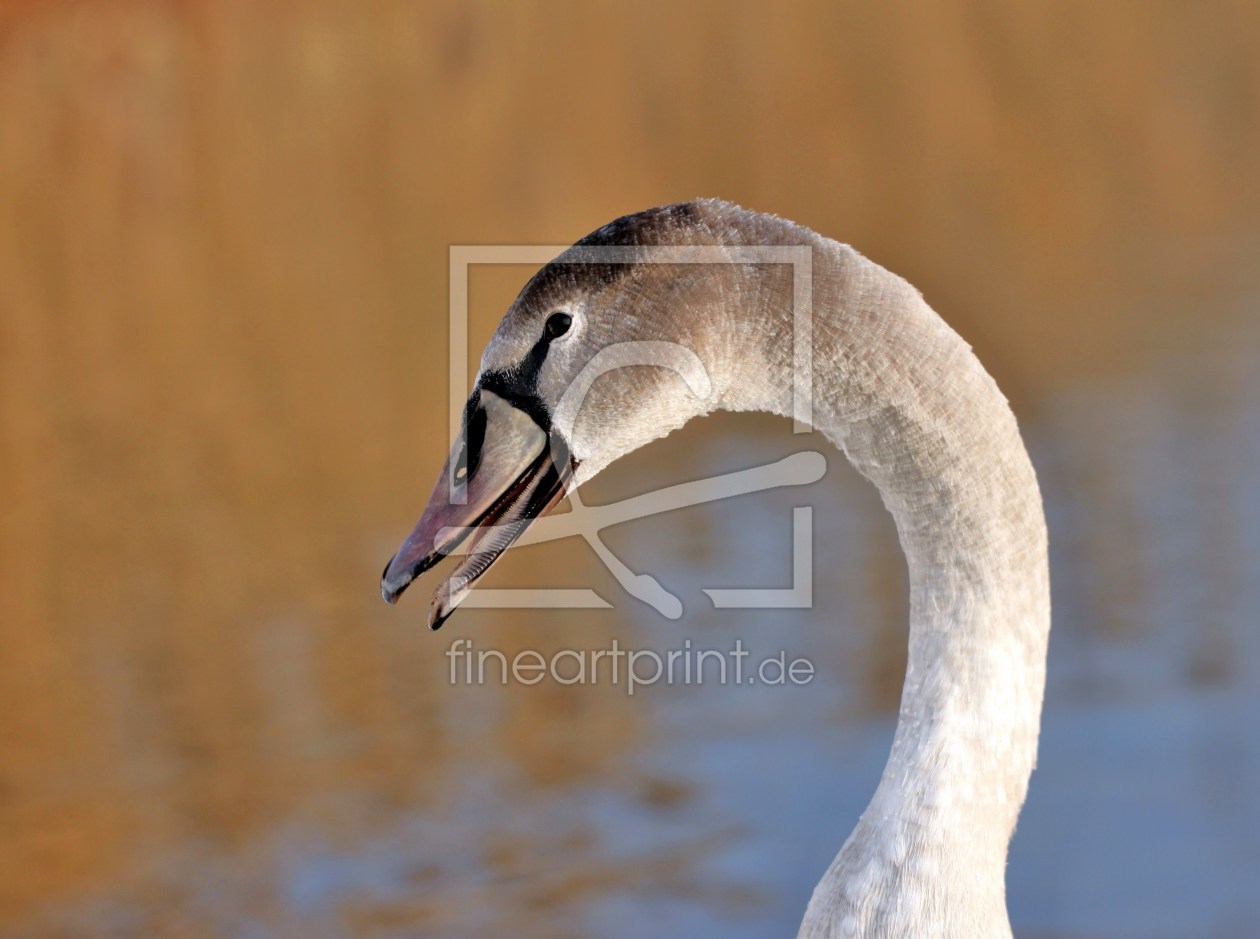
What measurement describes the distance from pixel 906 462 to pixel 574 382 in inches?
8.0

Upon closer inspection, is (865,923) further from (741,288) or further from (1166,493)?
(1166,493)

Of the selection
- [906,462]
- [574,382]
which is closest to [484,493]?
[574,382]

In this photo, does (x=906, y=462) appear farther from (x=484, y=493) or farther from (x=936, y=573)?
(x=484, y=493)

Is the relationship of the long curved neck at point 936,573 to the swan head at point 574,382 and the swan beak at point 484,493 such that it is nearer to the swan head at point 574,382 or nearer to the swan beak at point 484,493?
the swan head at point 574,382

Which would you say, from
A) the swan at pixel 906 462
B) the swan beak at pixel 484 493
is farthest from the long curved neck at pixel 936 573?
the swan beak at pixel 484 493

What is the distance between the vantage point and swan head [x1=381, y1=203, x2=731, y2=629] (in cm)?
72

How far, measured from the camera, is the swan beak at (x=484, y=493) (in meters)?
0.78

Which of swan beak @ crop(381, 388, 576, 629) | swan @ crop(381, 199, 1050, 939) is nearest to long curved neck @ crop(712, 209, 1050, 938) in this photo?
swan @ crop(381, 199, 1050, 939)

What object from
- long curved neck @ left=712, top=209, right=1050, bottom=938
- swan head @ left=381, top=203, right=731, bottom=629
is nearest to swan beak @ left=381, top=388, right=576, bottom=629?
swan head @ left=381, top=203, right=731, bottom=629

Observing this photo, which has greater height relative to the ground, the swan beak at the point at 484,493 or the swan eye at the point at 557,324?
the swan eye at the point at 557,324

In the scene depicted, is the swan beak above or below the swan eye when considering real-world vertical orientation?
below

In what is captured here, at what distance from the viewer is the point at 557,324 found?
0.75 metres

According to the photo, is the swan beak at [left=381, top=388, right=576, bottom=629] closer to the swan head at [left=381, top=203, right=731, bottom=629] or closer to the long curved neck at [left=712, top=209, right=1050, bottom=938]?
the swan head at [left=381, top=203, right=731, bottom=629]

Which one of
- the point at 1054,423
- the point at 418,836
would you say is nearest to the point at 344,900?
the point at 418,836
